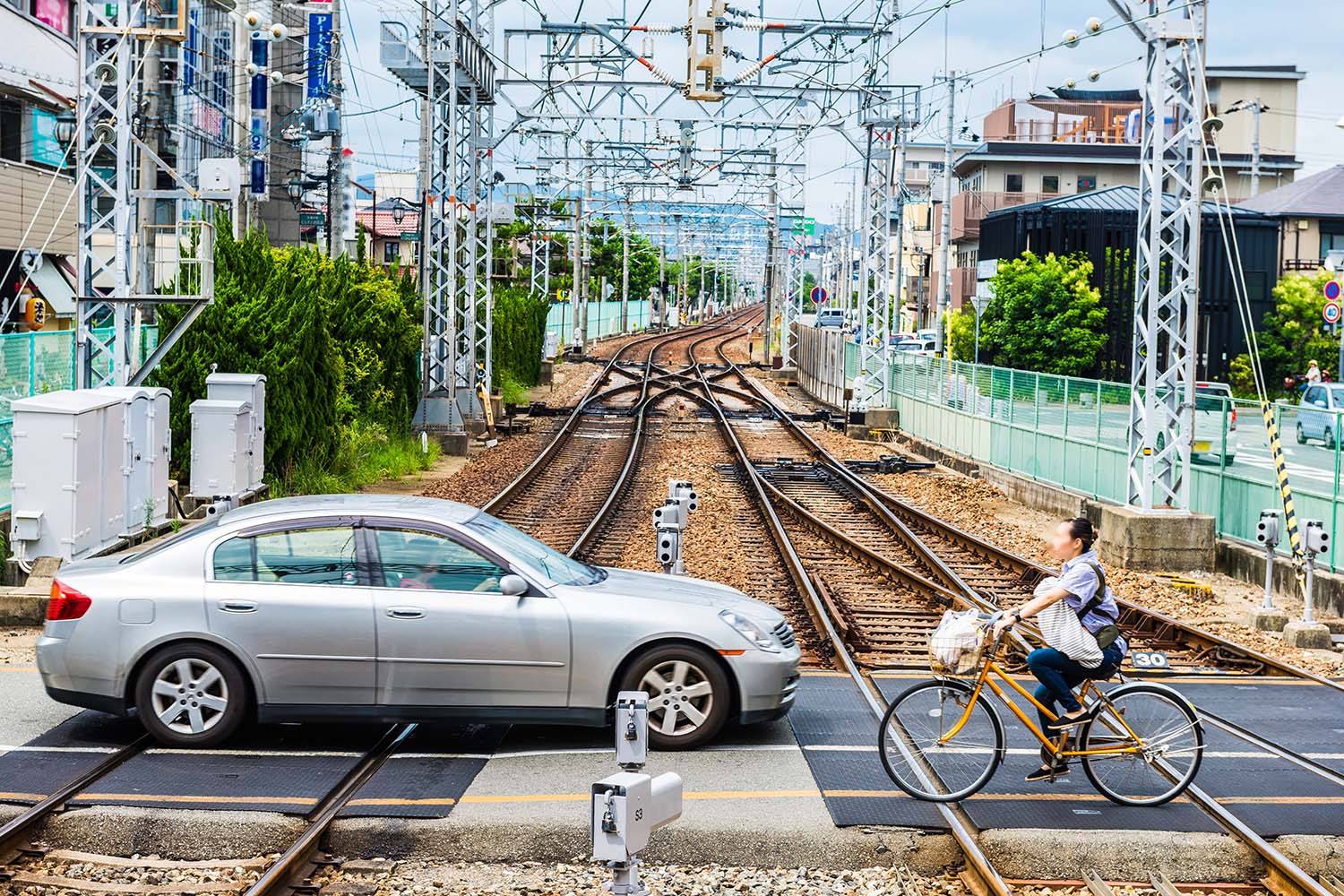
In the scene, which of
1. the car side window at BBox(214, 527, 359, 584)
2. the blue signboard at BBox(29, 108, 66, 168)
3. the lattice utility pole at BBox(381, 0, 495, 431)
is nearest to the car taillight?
the car side window at BBox(214, 527, 359, 584)

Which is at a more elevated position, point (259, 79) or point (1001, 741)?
point (259, 79)

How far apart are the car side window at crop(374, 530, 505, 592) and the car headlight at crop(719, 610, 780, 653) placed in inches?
52.9

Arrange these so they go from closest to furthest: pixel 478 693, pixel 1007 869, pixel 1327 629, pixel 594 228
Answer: pixel 1007 869 < pixel 478 693 < pixel 1327 629 < pixel 594 228

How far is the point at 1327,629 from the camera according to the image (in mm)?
13758

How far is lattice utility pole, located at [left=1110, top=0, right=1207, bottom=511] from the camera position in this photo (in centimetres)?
1772

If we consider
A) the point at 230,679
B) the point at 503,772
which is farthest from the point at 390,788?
the point at 230,679

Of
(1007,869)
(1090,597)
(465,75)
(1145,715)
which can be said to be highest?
(465,75)

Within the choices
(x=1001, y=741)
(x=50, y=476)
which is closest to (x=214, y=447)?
(x=50, y=476)

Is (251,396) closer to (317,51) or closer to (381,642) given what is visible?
(381,642)

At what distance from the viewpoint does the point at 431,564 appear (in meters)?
9.15

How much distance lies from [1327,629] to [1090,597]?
6.71 meters

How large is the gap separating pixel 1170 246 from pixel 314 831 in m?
13.7

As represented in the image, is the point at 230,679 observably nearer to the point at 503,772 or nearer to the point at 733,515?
the point at 503,772

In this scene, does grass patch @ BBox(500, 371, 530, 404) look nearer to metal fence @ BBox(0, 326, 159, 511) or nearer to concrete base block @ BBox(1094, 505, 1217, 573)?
metal fence @ BBox(0, 326, 159, 511)
